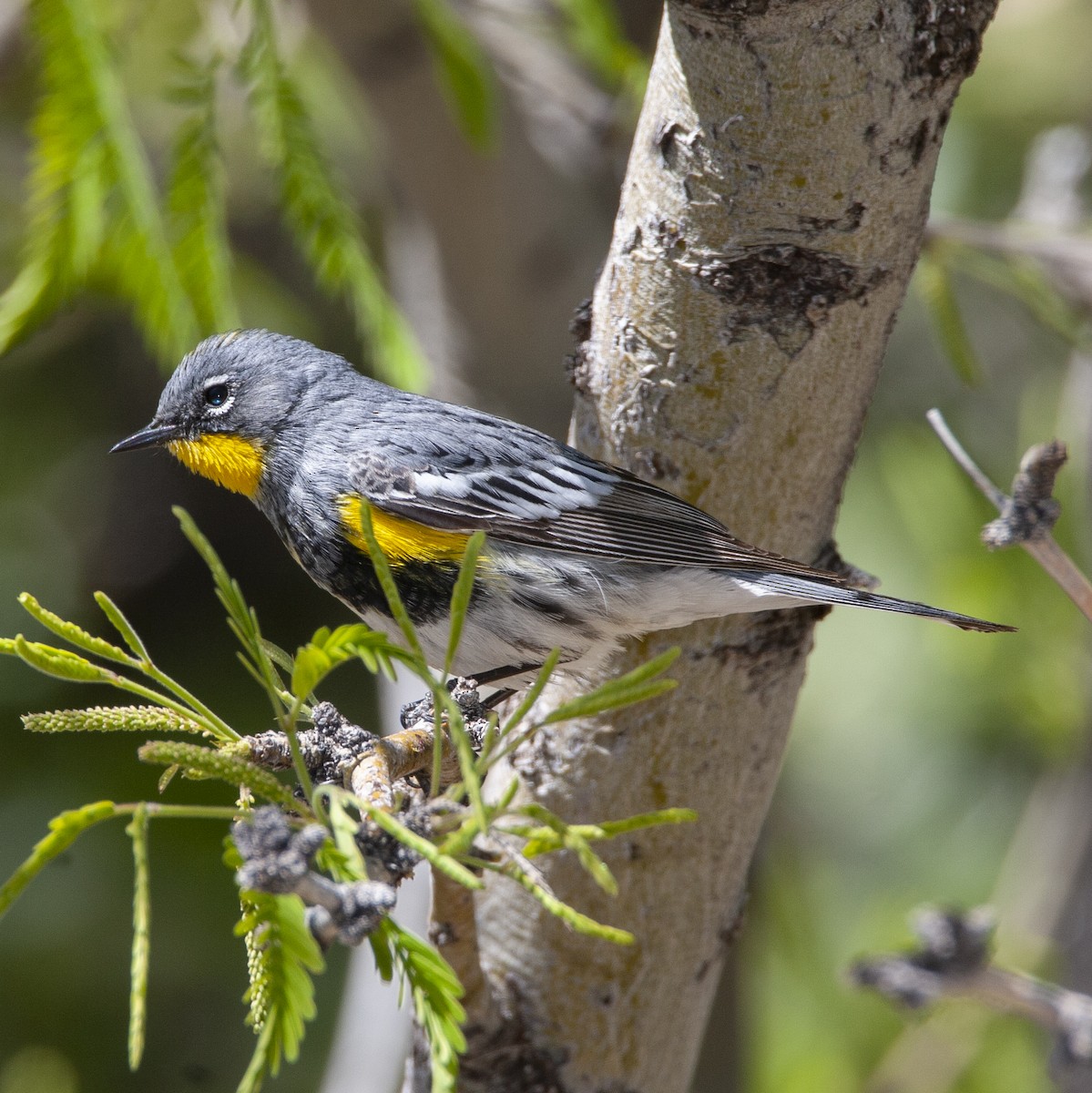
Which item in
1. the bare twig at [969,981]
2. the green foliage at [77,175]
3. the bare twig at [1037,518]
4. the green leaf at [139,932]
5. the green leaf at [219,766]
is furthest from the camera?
the bare twig at [969,981]

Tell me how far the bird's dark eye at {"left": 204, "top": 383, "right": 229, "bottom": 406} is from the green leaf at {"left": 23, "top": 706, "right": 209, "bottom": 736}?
104 centimetres

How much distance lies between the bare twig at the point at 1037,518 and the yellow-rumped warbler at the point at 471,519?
0.44ft

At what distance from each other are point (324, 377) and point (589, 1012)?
1.16m

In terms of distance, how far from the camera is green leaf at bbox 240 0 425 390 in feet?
5.79

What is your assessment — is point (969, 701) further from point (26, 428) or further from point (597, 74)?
point (26, 428)

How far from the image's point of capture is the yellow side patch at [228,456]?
201cm

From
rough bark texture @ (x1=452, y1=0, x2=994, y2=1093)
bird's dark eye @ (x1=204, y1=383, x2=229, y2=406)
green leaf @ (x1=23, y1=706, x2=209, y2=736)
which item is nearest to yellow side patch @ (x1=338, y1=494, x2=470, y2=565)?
rough bark texture @ (x1=452, y1=0, x2=994, y2=1093)

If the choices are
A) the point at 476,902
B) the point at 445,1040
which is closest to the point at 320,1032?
the point at 476,902

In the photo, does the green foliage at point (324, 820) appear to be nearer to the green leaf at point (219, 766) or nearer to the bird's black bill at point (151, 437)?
the green leaf at point (219, 766)

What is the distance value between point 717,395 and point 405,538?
0.57m

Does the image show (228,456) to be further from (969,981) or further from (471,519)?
(969,981)

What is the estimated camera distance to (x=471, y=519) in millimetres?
1772

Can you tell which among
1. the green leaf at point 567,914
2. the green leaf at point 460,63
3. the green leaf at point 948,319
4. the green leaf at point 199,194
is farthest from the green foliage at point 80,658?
the green leaf at point 948,319

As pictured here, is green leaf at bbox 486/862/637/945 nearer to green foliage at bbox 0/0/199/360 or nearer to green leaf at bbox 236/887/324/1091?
green leaf at bbox 236/887/324/1091
